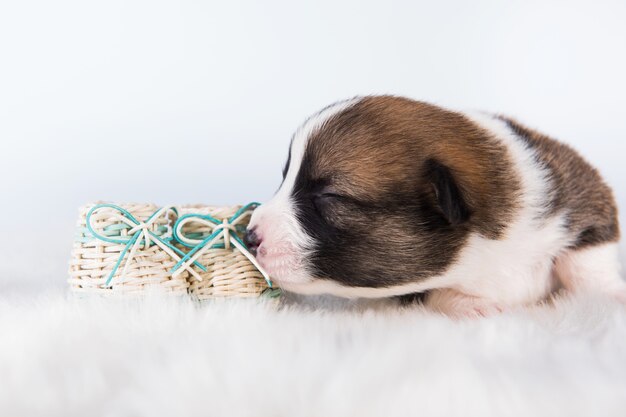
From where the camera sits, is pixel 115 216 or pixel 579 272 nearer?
pixel 115 216

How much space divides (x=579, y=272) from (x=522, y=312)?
1.50 ft

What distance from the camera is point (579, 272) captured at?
2.74 metres

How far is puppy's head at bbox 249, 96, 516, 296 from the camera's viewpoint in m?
2.37

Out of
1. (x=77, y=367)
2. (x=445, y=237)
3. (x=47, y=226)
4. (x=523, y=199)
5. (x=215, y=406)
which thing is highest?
(x=523, y=199)

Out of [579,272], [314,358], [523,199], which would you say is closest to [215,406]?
[314,358]

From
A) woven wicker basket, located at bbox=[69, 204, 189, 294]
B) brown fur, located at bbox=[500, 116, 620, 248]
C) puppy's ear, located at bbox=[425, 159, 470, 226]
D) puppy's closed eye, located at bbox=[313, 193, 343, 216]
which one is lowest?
woven wicker basket, located at bbox=[69, 204, 189, 294]

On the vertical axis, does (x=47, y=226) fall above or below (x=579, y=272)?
below

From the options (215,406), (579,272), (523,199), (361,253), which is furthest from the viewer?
(579,272)

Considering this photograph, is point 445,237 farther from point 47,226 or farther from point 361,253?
point 47,226

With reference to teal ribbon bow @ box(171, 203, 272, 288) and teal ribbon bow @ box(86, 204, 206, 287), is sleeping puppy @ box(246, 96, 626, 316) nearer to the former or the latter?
teal ribbon bow @ box(171, 203, 272, 288)

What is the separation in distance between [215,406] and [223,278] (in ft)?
3.35

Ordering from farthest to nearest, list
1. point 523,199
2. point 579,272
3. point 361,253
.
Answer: point 579,272
point 523,199
point 361,253

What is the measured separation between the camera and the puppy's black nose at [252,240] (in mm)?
2424

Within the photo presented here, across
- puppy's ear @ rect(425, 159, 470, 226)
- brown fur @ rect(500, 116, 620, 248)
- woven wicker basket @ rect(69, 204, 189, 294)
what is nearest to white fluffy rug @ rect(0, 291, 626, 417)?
woven wicker basket @ rect(69, 204, 189, 294)
